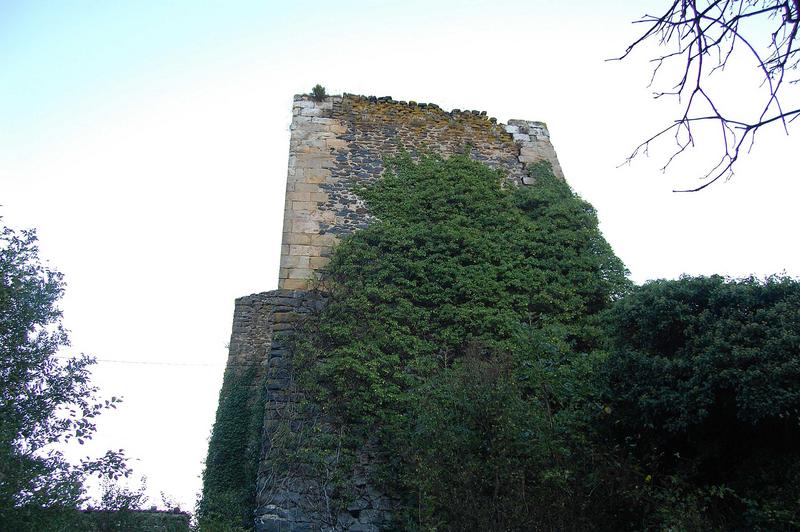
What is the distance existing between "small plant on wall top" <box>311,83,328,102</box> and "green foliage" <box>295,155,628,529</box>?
213 cm

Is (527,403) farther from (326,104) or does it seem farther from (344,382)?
(326,104)

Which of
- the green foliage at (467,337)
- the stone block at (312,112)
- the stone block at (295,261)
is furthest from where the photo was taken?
the stone block at (312,112)

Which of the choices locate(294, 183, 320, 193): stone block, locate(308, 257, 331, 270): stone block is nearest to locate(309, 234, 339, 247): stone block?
locate(308, 257, 331, 270): stone block

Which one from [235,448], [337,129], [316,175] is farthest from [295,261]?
[235,448]

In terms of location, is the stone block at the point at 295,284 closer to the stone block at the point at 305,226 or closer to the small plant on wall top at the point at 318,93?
the stone block at the point at 305,226

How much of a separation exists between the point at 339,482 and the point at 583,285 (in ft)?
14.7

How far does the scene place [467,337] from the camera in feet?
26.9

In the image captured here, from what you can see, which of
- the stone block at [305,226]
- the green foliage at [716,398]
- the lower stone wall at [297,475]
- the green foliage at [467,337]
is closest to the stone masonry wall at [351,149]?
the stone block at [305,226]

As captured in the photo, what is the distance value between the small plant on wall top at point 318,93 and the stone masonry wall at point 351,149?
87 millimetres

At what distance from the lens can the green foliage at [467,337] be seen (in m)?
5.59

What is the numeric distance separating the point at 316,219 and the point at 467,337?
3188 millimetres

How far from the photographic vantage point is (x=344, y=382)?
7.67 meters

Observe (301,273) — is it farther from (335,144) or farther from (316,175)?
(335,144)

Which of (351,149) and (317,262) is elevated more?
(351,149)
